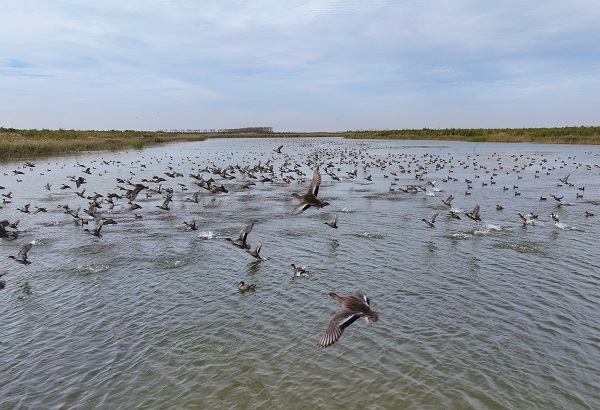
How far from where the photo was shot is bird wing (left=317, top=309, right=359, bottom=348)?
6711mm

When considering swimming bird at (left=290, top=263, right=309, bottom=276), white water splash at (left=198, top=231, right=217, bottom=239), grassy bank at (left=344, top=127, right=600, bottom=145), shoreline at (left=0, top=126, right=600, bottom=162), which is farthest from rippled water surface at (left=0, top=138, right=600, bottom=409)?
grassy bank at (left=344, top=127, right=600, bottom=145)

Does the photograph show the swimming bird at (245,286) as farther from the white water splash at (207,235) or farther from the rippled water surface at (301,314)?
the white water splash at (207,235)

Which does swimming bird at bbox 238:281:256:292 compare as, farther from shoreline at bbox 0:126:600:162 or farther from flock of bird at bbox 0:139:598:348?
shoreline at bbox 0:126:600:162

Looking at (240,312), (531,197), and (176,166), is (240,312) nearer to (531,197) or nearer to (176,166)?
(531,197)

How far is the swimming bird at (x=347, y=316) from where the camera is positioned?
22.3ft

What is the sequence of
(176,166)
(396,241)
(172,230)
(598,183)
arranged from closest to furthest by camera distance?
(396,241) → (172,230) → (598,183) → (176,166)

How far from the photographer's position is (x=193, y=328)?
36.7ft

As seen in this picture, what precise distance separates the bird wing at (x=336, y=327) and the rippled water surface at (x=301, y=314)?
199cm

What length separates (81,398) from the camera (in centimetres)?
841

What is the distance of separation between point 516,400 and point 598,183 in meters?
36.9

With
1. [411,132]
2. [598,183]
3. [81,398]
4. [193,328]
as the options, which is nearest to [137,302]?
[193,328]

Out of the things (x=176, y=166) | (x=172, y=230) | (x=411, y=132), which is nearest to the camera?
(x=172, y=230)

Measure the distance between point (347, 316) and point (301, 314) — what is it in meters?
4.61

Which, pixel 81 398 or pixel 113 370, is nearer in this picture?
pixel 81 398
